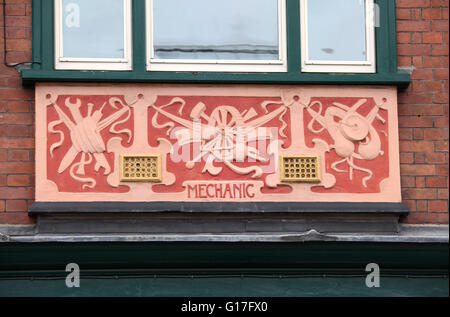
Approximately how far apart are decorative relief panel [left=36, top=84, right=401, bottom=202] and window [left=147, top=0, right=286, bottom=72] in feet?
0.77

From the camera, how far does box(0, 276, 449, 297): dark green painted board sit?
8.67 metres

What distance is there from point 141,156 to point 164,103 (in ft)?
1.58

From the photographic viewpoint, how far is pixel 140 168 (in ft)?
28.8

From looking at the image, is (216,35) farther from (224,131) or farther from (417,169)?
(417,169)

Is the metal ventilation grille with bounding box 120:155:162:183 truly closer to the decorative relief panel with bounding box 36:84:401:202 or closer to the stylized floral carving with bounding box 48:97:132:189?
the decorative relief panel with bounding box 36:84:401:202

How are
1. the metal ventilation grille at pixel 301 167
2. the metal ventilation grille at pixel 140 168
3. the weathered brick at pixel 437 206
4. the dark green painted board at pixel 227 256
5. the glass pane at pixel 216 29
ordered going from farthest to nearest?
the glass pane at pixel 216 29
the weathered brick at pixel 437 206
the metal ventilation grille at pixel 301 167
the metal ventilation grille at pixel 140 168
the dark green painted board at pixel 227 256

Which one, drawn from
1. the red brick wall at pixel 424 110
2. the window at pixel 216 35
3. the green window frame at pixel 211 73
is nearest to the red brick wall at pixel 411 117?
the red brick wall at pixel 424 110

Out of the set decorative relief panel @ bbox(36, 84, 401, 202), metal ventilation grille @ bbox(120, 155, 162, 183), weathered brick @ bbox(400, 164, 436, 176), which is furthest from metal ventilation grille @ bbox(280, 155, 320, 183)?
metal ventilation grille @ bbox(120, 155, 162, 183)

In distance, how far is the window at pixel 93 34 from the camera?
8992 mm

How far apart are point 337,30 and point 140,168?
6.80 ft

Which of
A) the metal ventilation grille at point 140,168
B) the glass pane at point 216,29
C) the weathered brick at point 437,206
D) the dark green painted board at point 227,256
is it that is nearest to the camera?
the dark green painted board at point 227,256

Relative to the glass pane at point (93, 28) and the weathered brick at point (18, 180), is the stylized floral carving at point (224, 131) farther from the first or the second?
the weathered brick at point (18, 180)
